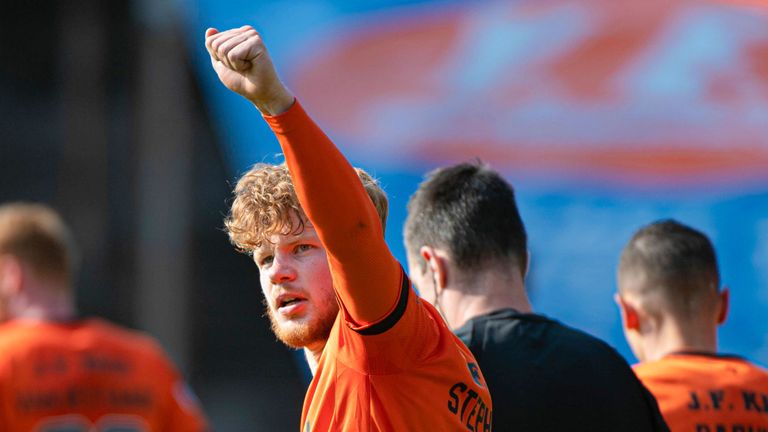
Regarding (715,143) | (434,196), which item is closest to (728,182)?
(715,143)

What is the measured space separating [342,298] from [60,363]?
7.80 feet

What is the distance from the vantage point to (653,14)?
541cm

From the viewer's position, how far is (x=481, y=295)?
2859 mm

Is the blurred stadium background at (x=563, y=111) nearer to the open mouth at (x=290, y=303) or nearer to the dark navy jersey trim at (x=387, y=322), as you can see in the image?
the open mouth at (x=290, y=303)

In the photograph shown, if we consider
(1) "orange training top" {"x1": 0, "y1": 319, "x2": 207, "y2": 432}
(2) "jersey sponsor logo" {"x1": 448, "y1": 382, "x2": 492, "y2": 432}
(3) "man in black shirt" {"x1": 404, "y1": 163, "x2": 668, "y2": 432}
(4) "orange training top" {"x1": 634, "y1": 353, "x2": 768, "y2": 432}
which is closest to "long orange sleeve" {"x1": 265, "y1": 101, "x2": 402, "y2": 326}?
(2) "jersey sponsor logo" {"x1": 448, "y1": 382, "x2": 492, "y2": 432}

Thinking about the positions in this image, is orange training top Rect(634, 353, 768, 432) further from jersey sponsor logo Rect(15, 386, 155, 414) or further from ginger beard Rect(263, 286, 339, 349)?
jersey sponsor logo Rect(15, 386, 155, 414)

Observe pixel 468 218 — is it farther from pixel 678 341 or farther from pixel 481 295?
pixel 678 341

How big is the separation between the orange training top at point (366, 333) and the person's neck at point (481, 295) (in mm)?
775

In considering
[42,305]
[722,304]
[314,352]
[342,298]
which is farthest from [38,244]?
[342,298]

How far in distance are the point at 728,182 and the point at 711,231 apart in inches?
10.5

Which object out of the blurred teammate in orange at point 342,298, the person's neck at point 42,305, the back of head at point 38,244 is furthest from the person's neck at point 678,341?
the back of head at point 38,244

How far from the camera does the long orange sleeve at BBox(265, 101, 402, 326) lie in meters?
1.79

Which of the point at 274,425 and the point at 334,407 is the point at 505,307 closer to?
the point at 334,407

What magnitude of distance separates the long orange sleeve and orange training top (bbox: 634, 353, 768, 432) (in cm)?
161
